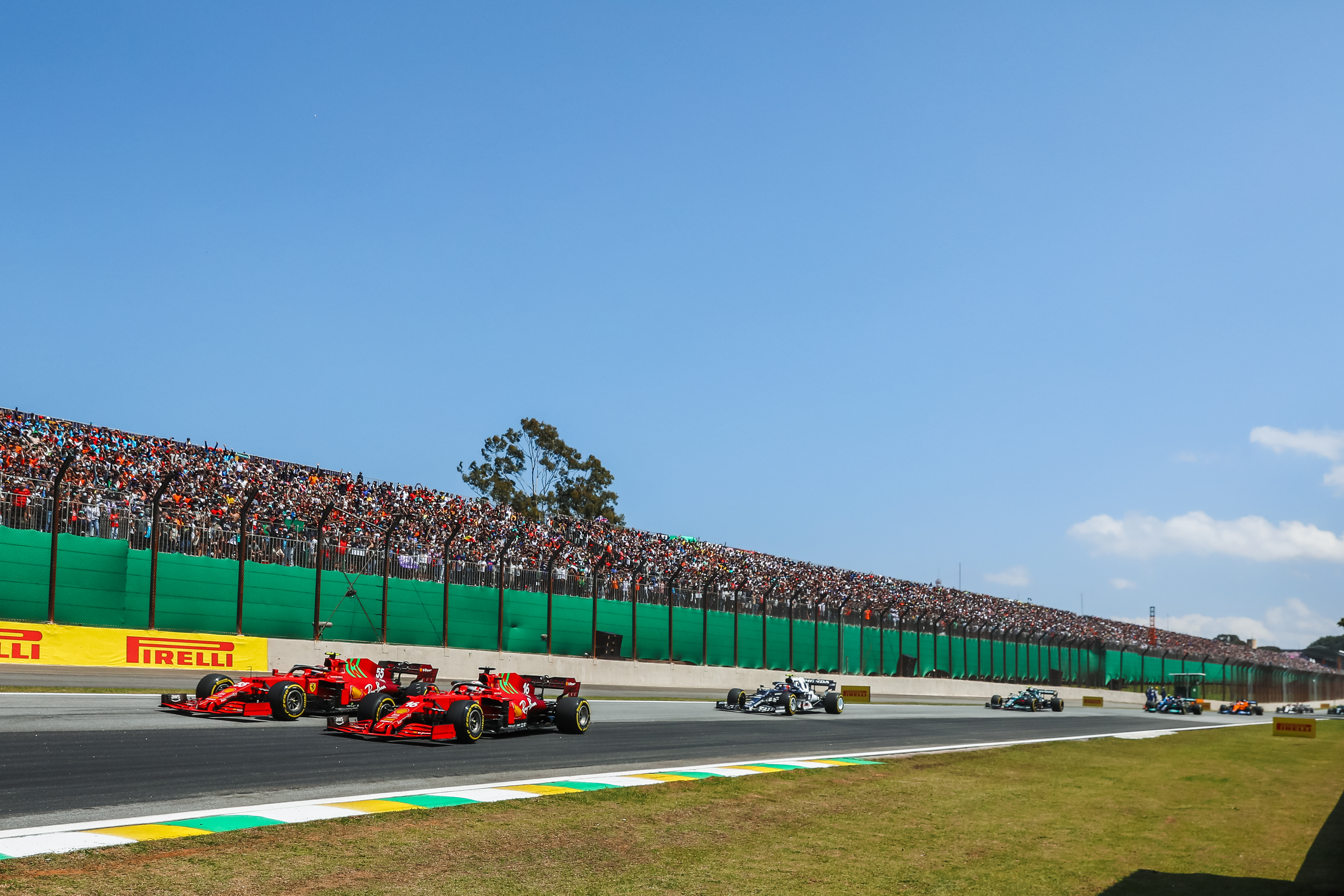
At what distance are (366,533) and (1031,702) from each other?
27503mm

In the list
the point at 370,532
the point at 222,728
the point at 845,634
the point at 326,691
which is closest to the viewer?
the point at 222,728

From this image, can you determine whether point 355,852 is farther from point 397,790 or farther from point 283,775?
point 283,775

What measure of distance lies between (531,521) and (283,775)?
3601 centimetres

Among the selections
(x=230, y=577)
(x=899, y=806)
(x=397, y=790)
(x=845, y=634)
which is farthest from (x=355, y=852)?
(x=845, y=634)

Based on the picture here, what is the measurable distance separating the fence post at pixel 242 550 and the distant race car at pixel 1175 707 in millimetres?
42705

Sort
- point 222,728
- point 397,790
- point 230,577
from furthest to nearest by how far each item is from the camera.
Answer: point 230,577 → point 222,728 → point 397,790

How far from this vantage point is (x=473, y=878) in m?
8.02

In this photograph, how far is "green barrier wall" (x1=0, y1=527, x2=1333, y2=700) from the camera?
2530 cm

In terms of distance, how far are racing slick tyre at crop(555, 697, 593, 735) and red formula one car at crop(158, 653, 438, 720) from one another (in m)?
2.20

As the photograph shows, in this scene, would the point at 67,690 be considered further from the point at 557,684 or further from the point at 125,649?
the point at 557,684

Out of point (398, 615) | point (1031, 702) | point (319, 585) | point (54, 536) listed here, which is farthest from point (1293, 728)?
point (54, 536)

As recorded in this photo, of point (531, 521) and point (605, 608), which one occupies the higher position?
point (531, 521)

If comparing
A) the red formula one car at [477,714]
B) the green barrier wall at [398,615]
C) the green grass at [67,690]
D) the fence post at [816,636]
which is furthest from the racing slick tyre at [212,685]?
the fence post at [816,636]

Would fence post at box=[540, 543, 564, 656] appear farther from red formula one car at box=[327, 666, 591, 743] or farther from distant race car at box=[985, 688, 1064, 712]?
distant race car at box=[985, 688, 1064, 712]
